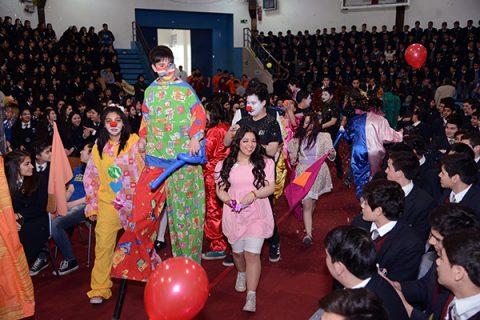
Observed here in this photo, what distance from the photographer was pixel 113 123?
12.0 feet

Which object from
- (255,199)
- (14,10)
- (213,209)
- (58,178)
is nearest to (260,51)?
(14,10)

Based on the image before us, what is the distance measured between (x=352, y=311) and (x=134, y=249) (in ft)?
7.62

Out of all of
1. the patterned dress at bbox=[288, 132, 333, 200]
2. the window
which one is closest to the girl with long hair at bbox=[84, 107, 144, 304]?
the patterned dress at bbox=[288, 132, 333, 200]

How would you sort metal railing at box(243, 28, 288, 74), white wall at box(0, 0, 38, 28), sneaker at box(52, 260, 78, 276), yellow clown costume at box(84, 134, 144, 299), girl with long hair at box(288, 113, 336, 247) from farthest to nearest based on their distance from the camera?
metal railing at box(243, 28, 288, 74)
white wall at box(0, 0, 38, 28)
girl with long hair at box(288, 113, 336, 247)
sneaker at box(52, 260, 78, 276)
yellow clown costume at box(84, 134, 144, 299)

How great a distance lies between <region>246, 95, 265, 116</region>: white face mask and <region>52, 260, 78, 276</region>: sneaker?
1984 mm

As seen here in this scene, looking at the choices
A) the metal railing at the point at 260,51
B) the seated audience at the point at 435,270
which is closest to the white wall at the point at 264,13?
the metal railing at the point at 260,51

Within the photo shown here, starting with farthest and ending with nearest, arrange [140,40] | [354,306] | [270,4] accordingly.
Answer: [270,4]
[140,40]
[354,306]

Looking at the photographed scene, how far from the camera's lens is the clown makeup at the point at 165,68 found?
343cm

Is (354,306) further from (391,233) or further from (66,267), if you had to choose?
(66,267)

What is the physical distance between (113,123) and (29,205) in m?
0.92

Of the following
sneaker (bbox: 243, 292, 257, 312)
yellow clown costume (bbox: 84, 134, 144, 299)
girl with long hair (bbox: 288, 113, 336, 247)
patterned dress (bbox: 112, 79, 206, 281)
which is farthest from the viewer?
girl with long hair (bbox: 288, 113, 336, 247)

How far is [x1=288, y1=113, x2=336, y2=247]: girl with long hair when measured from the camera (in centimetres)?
479

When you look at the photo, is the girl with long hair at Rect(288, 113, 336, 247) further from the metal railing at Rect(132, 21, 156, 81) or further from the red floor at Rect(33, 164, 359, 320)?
the metal railing at Rect(132, 21, 156, 81)

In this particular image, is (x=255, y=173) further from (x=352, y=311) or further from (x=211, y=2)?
(x=211, y=2)
